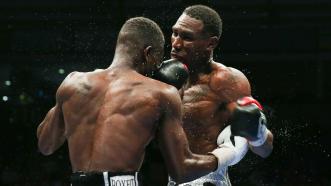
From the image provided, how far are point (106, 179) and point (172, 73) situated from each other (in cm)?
66

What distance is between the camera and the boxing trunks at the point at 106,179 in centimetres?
216

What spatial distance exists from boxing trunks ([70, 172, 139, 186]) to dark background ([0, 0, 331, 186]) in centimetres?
380

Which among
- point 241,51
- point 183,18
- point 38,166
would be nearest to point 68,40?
point 38,166

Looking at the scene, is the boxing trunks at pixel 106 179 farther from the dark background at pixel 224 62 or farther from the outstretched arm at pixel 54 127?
the dark background at pixel 224 62

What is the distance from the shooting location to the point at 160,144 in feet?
7.55

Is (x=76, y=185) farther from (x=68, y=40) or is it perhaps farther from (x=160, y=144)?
(x=68, y=40)

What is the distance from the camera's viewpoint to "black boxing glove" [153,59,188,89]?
2.59 m

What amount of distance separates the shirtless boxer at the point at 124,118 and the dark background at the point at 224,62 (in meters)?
3.69

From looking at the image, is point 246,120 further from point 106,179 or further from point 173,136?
point 106,179

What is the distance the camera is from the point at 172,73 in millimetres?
2611

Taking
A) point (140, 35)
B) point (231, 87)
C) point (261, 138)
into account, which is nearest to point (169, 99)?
point (140, 35)

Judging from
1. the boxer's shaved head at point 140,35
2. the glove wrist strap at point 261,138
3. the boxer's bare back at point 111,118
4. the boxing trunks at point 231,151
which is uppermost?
the boxer's shaved head at point 140,35

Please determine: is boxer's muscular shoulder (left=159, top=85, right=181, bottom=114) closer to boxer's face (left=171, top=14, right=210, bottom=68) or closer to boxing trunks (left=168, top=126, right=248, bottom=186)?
boxing trunks (left=168, top=126, right=248, bottom=186)

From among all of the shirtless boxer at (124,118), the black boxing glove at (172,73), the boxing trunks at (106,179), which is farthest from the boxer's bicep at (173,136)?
the black boxing glove at (172,73)
